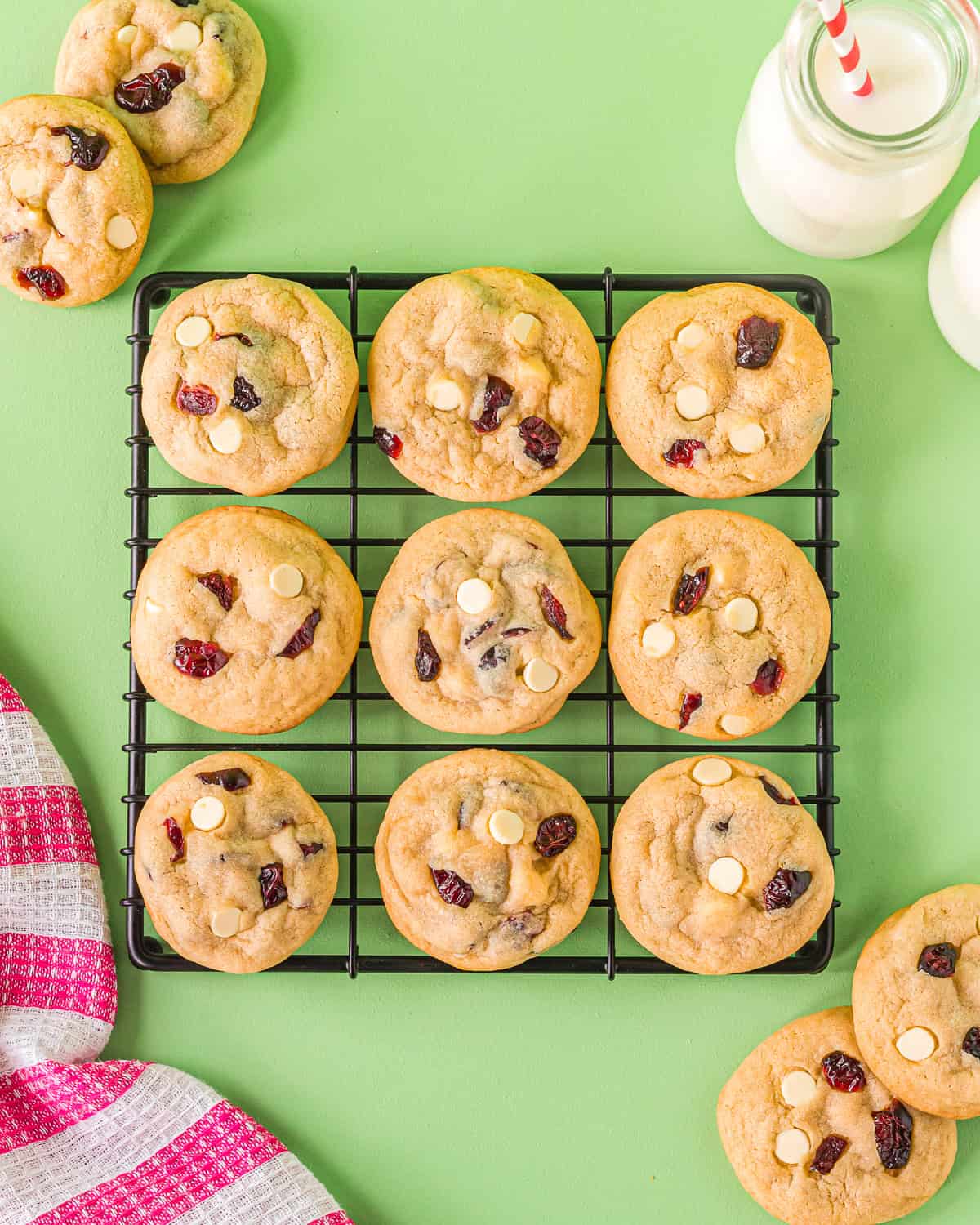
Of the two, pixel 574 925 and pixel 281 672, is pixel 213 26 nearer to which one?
pixel 281 672

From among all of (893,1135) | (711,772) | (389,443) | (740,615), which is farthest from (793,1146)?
(389,443)

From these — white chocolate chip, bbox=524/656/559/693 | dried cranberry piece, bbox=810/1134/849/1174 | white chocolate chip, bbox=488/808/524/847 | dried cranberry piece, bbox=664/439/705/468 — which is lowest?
dried cranberry piece, bbox=810/1134/849/1174

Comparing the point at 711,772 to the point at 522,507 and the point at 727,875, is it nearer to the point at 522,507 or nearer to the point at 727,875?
the point at 727,875

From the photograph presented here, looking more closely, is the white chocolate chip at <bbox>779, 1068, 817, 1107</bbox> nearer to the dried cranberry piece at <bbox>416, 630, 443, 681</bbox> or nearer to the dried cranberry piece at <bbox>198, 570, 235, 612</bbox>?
the dried cranberry piece at <bbox>416, 630, 443, 681</bbox>

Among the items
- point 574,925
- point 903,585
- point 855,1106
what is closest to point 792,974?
point 855,1106

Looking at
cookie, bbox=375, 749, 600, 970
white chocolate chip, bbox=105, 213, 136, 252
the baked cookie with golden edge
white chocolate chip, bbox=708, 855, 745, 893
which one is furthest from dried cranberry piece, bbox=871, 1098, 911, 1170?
white chocolate chip, bbox=105, 213, 136, 252
